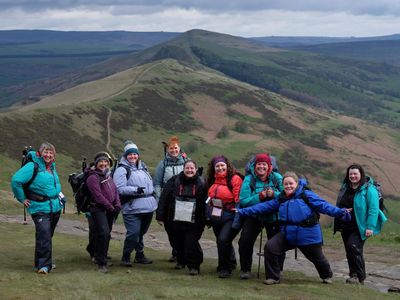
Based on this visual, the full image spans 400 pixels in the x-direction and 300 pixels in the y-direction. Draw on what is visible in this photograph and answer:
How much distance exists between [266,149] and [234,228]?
446 feet

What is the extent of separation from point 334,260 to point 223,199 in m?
6.76

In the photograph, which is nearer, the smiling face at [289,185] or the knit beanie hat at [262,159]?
the smiling face at [289,185]

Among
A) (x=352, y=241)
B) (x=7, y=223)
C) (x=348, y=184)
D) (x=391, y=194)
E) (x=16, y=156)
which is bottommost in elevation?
(x=391, y=194)

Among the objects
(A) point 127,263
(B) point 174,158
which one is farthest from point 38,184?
(B) point 174,158

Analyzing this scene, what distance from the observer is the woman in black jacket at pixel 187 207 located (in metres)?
13.7

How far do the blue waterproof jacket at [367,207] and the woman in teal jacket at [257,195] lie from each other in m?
1.92

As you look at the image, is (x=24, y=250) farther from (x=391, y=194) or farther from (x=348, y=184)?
(x=391, y=194)

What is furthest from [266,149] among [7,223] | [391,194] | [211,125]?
[7,223]

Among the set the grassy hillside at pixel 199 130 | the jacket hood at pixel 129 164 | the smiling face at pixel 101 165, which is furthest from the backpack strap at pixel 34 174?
the grassy hillside at pixel 199 130

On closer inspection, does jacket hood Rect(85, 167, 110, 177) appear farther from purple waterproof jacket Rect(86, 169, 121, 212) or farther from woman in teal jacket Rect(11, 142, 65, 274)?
woman in teal jacket Rect(11, 142, 65, 274)

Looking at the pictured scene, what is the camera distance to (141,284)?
12.5m

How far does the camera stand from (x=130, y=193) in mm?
14102

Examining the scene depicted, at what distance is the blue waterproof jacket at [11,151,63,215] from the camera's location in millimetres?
12898

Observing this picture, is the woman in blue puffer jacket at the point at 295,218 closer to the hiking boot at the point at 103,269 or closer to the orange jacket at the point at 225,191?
the orange jacket at the point at 225,191
